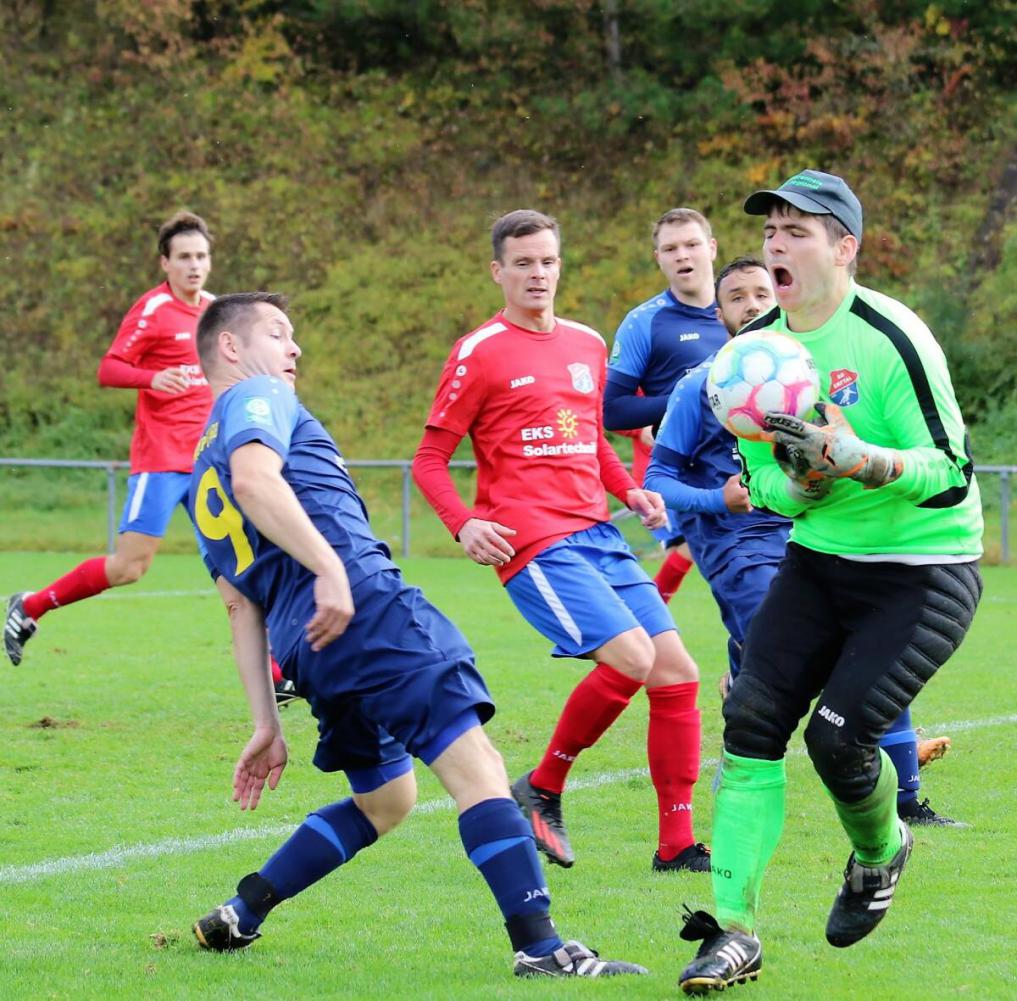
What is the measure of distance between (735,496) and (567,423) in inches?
26.8

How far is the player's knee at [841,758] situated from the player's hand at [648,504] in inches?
82.1

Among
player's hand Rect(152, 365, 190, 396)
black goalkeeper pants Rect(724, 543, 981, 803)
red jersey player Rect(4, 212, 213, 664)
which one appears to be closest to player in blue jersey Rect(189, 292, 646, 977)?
black goalkeeper pants Rect(724, 543, 981, 803)

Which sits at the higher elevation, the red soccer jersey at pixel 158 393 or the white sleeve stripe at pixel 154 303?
the white sleeve stripe at pixel 154 303

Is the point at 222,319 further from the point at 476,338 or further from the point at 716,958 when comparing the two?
the point at 716,958

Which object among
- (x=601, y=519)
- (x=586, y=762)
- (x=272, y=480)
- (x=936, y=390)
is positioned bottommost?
(x=586, y=762)

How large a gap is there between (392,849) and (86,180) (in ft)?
76.5

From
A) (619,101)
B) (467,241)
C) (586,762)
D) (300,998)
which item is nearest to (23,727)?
(586,762)

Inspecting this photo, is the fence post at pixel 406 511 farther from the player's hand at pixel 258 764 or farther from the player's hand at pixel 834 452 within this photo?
the player's hand at pixel 834 452

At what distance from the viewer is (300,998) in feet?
13.5

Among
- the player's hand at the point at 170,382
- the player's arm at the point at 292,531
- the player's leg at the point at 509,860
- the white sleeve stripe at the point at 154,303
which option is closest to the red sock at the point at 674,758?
the player's leg at the point at 509,860

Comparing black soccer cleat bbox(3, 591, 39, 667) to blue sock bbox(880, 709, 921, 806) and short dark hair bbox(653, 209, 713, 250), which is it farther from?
blue sock bbox(880, 709, 921, 806)

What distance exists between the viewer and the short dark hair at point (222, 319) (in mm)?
4477

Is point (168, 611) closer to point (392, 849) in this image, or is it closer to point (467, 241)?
point (392, 849)

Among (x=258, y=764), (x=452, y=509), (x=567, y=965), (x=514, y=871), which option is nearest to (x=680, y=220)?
(x=452, y=509)
